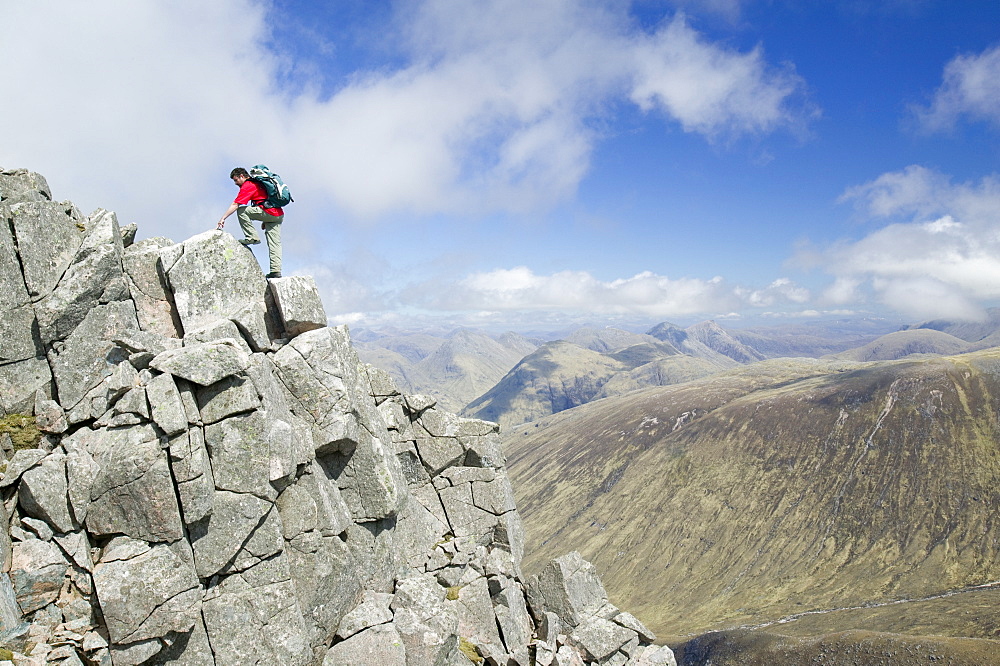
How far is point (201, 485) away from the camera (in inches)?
643

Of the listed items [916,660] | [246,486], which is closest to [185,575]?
[246,486]

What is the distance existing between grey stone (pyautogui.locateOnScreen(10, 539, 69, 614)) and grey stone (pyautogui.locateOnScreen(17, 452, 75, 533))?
0.66m

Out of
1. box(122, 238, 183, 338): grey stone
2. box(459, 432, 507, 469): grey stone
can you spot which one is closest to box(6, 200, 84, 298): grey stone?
box(122, 238, 183, 338): grey stone

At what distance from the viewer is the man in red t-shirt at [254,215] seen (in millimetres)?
22969

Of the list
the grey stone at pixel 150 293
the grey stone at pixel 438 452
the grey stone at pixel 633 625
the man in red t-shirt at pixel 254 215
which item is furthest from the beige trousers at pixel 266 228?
the grey stone at pixel 633 625

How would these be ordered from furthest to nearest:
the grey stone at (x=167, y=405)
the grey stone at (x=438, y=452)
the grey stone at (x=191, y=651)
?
the grey stone at (x=438, y=452)
the grey stone at (x=167, y=405)
the grey stone at (x=191, y=651)

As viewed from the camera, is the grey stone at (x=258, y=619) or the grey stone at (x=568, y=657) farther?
the grey stone at (x=568, y=657)

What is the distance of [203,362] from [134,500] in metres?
4.70

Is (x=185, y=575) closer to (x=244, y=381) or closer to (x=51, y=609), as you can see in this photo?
(x=51, y=609)

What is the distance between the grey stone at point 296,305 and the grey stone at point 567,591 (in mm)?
20247

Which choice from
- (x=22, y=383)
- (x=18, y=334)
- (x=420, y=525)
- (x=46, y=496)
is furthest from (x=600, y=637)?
(x=18, y=334)

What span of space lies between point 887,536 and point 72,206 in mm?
231267

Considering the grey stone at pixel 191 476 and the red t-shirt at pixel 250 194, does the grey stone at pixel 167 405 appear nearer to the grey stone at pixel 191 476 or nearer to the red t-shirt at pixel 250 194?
the grey stone at pixel 191 476

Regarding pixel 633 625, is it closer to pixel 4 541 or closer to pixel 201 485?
pixel 201 485
